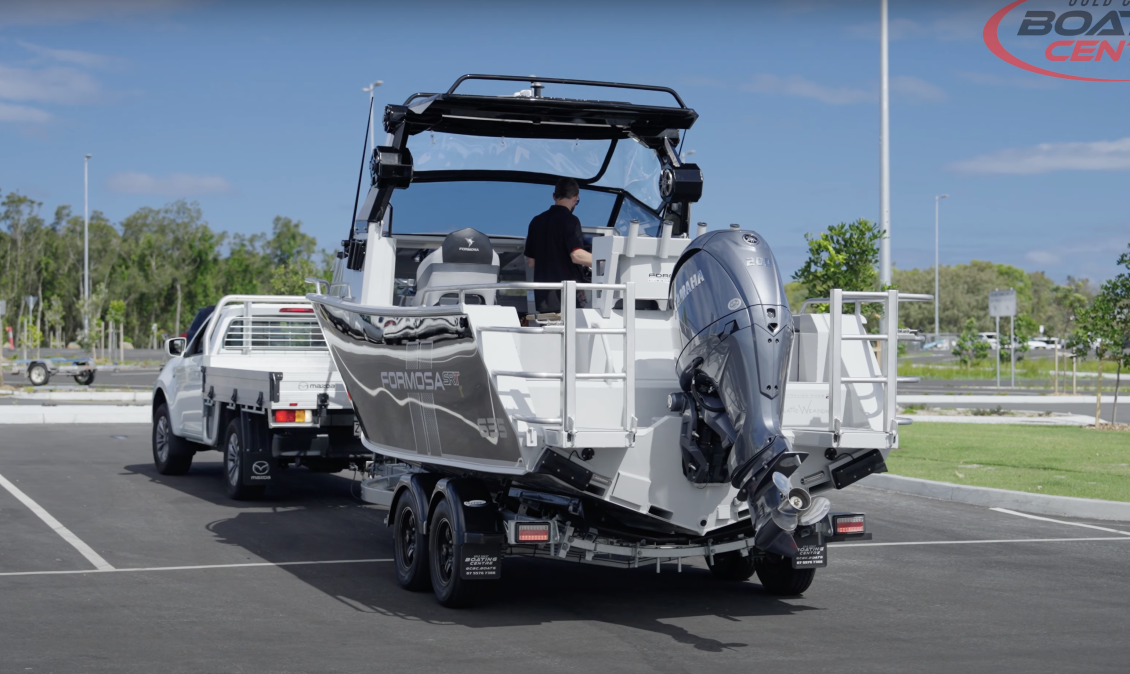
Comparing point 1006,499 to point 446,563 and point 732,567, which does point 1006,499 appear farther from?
point 446,563

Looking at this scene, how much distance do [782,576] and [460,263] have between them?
3.41 m

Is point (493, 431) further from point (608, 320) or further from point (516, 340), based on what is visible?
point (608, 320)

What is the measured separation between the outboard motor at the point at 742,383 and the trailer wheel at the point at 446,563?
154 cm

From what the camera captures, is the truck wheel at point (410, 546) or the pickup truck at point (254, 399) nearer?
the truck wheel at point (410, 546)

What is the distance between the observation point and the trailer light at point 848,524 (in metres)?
7.35

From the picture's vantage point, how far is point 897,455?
16.7 m

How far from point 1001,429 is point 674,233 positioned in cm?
1406

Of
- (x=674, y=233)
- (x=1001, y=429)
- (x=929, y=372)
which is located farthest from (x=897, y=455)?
(x=929, y=372)

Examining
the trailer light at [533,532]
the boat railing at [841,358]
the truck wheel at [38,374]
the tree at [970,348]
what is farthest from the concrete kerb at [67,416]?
the tree at [970,348]

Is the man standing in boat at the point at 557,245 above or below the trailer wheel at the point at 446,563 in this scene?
above

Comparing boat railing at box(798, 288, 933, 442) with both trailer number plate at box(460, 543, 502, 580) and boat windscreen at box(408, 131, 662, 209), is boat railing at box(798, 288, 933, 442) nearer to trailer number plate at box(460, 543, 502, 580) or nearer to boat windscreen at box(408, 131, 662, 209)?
→ trailer number plate at box(460, 543, 502, 580)

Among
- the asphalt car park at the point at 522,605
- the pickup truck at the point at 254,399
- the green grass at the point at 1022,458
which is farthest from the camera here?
the green grass at the point at 1022,458

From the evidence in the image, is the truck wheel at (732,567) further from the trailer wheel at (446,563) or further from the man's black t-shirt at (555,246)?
the man's black t-shirt at (555,246)

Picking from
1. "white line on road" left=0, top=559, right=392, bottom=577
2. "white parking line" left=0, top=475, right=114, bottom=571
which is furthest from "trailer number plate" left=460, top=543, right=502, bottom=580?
"white parking line" left=0, top=475, right=114, bottom=571
